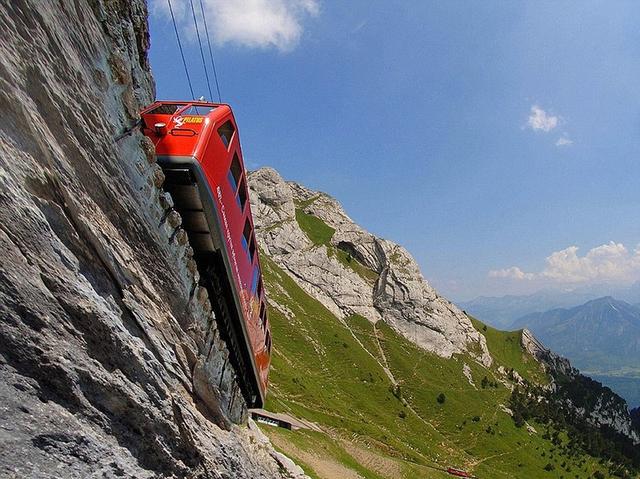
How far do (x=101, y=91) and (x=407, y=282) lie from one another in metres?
170

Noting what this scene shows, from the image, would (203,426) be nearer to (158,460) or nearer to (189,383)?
(189,383)

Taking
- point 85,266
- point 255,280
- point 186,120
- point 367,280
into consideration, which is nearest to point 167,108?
point 186,120

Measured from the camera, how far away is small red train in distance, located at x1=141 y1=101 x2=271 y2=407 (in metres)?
11.2

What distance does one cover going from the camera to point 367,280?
178m

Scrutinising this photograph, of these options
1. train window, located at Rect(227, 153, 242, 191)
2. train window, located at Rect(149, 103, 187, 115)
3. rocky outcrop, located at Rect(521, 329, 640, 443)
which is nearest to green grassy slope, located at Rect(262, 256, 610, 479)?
rocky outcrop, located at Rect(521, 329, 640, 443)

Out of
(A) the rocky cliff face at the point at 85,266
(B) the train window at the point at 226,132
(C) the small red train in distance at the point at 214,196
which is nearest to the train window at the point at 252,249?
(C) the small red train in distance at the point at 214,196

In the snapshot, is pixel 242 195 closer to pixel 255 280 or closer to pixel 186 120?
pixel 186 120

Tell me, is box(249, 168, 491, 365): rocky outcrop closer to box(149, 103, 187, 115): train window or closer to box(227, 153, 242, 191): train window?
box(227, 153, 242, 191): train window

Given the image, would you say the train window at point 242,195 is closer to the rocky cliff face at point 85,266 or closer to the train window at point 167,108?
the rocky cliff face at point 85,266

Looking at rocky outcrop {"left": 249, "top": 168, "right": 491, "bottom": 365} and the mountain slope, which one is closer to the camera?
the mountain slope

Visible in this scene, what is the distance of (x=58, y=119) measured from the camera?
754cm

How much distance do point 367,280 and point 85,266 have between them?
568 feet

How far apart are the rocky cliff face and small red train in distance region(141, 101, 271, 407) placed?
82cm

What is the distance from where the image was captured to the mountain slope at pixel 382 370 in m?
76.3
